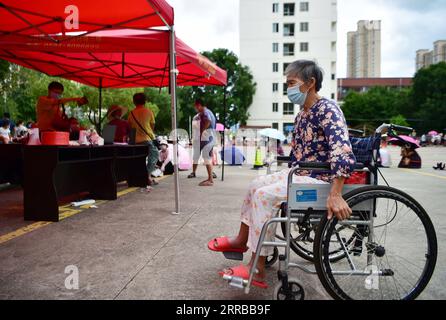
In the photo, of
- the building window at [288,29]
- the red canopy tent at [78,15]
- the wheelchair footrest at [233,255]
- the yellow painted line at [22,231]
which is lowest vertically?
the yellow painted line at [22,231]

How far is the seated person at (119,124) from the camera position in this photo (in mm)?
7471

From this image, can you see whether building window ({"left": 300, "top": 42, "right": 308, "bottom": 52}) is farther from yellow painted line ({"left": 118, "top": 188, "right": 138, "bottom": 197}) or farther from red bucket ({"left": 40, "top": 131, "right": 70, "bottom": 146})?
red bucket ({"left": 40, "top": 131, "right": 70, "bottom": 146})

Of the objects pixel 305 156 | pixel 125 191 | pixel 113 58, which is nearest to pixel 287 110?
pixel 113 58

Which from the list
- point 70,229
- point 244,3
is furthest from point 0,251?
point 244,3

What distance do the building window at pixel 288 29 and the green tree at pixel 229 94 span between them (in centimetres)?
776

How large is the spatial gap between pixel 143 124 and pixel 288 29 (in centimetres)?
5175

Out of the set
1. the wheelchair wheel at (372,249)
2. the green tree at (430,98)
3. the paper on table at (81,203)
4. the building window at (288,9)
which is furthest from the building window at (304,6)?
the wheelchair wheel at (372,249)

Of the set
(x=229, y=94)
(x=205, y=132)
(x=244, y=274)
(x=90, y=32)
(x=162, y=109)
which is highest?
(x=229, y=94)

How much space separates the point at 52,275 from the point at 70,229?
1.45m

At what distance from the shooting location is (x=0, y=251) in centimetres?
346

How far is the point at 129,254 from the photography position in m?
3.44

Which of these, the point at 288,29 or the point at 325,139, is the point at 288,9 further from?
the point at 325,139

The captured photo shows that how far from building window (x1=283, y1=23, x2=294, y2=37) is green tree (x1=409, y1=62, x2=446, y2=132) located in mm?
20695

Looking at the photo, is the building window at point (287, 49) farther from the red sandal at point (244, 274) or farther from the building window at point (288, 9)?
the red sandal at point (244, 274)
